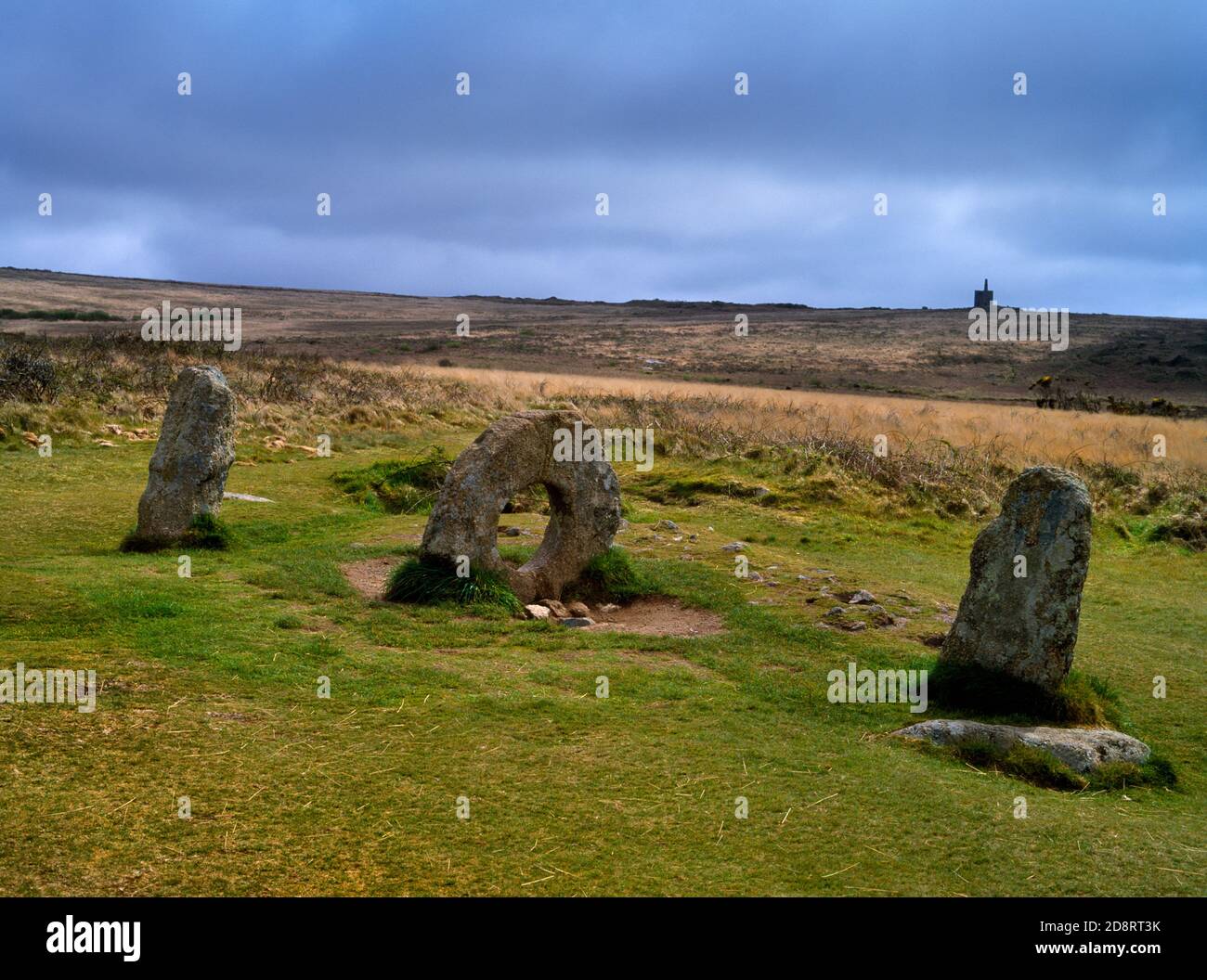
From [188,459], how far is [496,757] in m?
8.26

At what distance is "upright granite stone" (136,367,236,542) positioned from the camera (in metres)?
13.8

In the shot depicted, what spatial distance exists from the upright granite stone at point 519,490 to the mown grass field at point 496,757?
0.96 m

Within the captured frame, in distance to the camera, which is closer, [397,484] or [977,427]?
[397,484]

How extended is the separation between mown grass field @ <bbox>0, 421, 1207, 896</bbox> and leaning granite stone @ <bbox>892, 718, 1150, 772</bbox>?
338 millimetres

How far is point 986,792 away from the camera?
7.36 metres

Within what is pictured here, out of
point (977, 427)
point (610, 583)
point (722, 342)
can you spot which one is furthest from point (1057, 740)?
point (722, 342)

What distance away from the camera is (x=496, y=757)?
24.2 feet

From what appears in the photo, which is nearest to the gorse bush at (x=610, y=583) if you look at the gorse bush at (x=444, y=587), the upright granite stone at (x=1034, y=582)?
the gorse bush at (x=444, y=587)

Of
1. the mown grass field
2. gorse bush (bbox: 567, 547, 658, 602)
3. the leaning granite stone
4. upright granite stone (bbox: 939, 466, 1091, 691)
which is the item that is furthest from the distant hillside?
the leaning granite stone

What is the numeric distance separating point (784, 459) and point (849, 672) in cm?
1366

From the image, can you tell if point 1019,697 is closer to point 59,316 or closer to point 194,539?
point 194,539

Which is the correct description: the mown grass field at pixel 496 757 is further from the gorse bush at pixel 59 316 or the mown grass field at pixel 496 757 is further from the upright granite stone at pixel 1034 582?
the gorse bush at pixel 59 316

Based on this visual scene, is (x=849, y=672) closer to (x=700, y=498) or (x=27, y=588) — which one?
(x=27, y=588)
